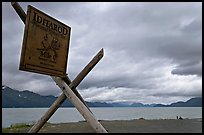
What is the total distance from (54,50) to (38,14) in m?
0.87

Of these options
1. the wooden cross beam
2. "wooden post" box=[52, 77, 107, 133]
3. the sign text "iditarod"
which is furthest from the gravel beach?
the sign text "iditarod"

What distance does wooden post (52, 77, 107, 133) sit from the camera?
20.4ft

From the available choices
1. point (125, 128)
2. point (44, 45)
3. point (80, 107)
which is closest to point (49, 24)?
point (44, 45)

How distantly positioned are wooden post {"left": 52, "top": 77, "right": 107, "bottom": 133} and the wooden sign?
42 centimetres

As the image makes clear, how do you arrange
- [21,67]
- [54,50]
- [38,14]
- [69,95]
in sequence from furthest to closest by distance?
[69,95]
[54,50]
[38,14]
[21,67]

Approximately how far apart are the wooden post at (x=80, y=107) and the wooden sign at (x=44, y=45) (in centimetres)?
42

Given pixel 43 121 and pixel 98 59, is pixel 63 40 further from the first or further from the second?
pixel 43 121

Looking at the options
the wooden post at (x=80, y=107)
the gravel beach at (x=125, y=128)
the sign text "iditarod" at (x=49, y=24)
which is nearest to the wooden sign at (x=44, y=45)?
the sign text "iditarod" at (x=49, y=24)

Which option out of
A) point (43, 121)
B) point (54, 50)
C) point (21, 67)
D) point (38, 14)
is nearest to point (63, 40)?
point (54, 50)

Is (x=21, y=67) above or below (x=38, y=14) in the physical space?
below

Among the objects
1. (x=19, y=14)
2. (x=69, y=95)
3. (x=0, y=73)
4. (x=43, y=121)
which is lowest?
(x=43, y=121)

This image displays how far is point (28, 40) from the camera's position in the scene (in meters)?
5.41

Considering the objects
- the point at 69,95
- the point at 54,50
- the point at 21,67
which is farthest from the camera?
the point at 69,95

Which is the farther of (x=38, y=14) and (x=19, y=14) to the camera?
(x=19, y=14)
